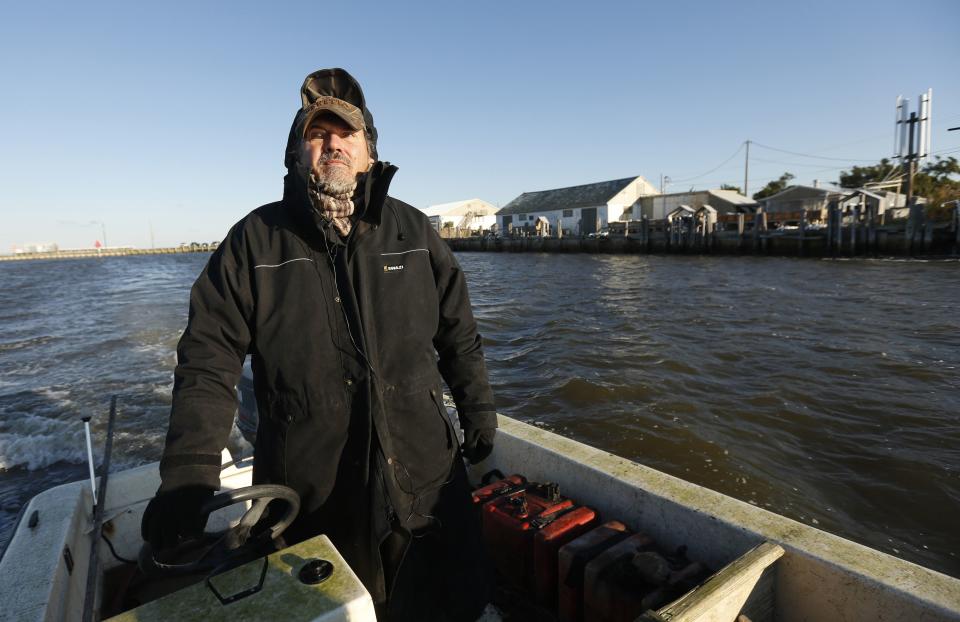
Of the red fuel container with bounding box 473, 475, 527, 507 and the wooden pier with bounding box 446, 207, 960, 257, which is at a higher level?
the wooden pier with bounding box 446, 207, 960, 257

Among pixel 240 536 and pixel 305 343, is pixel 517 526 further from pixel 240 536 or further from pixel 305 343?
pixel 305 343

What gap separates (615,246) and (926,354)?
31.7m

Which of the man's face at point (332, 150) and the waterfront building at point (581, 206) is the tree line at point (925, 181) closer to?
the waterfront building at point (581, 206)

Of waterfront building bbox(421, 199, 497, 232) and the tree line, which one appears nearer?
the tree line

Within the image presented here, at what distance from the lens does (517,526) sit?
106 inches

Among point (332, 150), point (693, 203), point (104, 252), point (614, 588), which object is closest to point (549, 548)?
point (614, 588)

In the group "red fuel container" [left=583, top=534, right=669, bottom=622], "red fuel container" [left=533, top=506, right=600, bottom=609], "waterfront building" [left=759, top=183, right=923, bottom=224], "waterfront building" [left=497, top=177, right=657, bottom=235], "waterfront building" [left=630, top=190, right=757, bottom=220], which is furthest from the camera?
"waterfront building" [left=497, top=177, right=657, bottom=235]

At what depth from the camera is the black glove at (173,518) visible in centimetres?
156

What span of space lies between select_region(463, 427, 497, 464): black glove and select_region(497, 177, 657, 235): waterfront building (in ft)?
151

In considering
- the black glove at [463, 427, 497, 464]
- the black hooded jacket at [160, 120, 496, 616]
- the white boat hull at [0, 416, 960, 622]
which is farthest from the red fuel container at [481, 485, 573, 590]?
the black hooded jacket at [160, 120, 496, 616]

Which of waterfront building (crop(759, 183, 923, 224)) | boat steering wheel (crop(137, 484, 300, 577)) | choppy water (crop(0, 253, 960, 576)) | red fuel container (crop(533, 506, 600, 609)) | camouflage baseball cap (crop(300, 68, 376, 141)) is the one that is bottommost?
choppy water (crop(0, 253, 960, 576))

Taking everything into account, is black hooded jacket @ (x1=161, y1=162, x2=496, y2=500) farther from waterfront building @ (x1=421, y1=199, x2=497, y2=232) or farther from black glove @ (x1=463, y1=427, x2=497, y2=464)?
waterfront building @ (x1=421, y1=199, x2=497, y2=232)

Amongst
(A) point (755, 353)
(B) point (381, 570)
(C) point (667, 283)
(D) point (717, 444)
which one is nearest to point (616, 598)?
(B) point (381, 570)

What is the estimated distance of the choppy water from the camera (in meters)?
5.16
